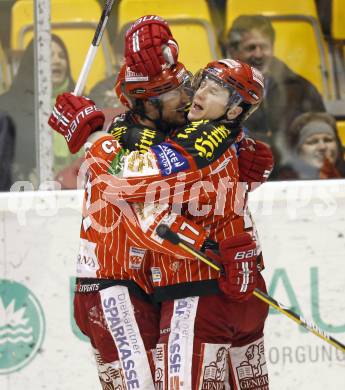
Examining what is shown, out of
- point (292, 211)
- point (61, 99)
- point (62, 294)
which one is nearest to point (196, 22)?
point (292, 211)

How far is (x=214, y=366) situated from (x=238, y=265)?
33 cm

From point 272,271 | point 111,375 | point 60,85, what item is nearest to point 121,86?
point 111,375

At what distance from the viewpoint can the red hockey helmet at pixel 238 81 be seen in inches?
131

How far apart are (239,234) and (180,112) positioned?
456 millimetres

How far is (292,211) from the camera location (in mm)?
4508

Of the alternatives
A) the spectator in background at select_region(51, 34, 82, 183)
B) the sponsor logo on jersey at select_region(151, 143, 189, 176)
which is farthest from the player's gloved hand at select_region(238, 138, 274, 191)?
the spectator in background at select_region(51, 34, 82, 183)

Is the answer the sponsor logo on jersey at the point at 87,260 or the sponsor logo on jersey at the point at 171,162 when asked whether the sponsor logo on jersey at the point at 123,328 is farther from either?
the sponsor logo on jersey at the point at 171,162

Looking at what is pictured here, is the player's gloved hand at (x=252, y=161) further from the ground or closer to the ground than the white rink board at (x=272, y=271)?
further from the ground

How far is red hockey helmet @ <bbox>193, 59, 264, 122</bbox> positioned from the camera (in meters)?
3.34

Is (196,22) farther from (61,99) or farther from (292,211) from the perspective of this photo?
(61,99)

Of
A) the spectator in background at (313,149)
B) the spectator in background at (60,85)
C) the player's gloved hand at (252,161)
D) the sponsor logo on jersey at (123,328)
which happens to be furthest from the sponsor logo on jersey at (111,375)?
the spectator in background at (313,149)

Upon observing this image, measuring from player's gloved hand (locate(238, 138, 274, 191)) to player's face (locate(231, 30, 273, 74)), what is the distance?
1.82 m

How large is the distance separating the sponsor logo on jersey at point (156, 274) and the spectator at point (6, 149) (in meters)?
1.75

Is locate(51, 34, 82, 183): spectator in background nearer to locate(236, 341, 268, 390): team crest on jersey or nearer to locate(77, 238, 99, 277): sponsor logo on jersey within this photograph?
locate(77, 238, 99, 277): sponsor logo on jersey
